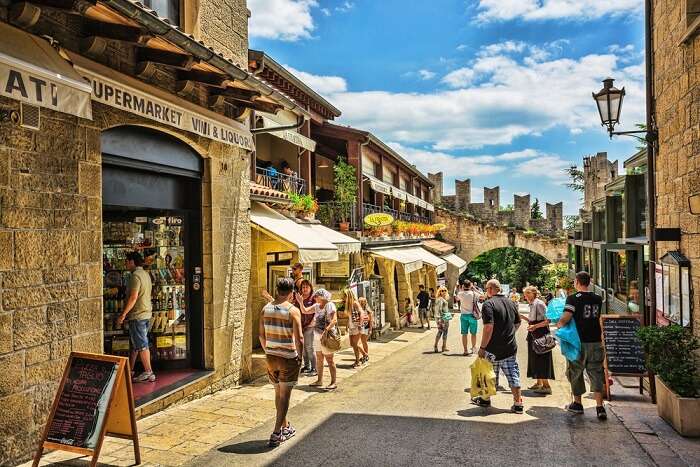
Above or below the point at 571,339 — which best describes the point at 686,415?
below

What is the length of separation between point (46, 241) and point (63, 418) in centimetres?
146

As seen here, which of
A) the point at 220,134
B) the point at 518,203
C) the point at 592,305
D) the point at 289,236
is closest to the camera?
the point at 592,305

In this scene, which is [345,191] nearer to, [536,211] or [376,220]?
[376,220]

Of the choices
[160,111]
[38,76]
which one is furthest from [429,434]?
[38,76]

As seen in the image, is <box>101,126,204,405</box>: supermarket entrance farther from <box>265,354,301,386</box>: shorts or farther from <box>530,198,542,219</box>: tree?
<box>530,198,542,219</box>: tree

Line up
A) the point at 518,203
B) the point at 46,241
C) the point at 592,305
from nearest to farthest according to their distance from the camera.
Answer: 1. the point at 46,241
2. the point at 592,305
3. the point at 518,203

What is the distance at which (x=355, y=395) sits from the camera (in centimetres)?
704

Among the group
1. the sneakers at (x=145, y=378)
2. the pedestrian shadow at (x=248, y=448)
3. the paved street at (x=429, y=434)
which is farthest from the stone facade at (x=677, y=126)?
the sneakers at (x=145, y=378)

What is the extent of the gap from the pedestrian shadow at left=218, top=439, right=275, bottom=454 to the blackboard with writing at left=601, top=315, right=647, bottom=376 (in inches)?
176

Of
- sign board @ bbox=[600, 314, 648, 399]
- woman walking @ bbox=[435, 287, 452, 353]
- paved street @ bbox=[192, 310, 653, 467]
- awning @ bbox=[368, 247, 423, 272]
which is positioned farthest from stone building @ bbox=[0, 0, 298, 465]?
awning @ bbox=[368, 247, 423, 272]

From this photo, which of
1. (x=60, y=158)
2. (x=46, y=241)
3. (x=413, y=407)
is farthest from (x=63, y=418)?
(x=413, y=407)

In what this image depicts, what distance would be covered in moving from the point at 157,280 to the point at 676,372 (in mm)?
6225

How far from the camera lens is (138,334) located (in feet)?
21.3

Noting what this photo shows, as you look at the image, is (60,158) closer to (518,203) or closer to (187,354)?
(187,354)
